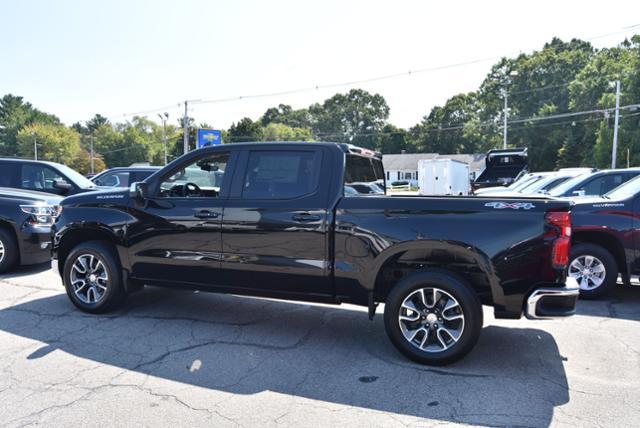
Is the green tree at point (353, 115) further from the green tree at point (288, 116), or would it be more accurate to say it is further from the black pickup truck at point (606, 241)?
the black pickup truck at point (606, 241)

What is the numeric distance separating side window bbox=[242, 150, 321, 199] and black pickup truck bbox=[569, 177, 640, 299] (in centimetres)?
394

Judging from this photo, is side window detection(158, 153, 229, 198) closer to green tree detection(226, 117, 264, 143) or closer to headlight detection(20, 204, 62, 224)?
headlight detection(20, 204, 62, 224)

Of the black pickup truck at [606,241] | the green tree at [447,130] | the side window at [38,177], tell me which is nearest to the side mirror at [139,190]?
the black pickup truck at [606,241]

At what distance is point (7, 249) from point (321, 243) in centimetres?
596

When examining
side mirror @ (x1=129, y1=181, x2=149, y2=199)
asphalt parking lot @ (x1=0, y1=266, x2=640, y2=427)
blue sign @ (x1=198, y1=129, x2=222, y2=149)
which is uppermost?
blue sign @ (x1=198, y1=129, x2=222, y2=149)

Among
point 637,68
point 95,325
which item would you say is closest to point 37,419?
point 95,325

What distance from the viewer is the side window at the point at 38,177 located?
9.53 m

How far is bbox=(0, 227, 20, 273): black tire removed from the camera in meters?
7.38

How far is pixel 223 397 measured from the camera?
3443mm

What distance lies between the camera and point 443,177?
26406mm

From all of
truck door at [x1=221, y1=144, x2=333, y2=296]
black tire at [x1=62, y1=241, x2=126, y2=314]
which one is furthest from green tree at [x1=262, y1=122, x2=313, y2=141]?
truck door at [x1=221, y1=144, x2=333, y2=296]

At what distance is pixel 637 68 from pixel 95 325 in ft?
146

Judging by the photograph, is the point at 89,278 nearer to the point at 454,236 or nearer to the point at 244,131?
the point at 454,236

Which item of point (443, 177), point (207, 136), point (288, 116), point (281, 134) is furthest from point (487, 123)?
point (288, 116)
